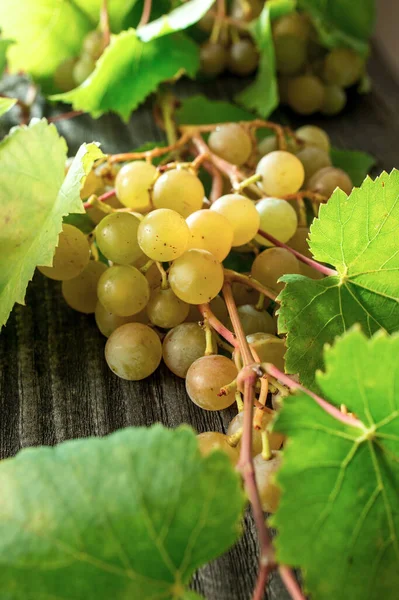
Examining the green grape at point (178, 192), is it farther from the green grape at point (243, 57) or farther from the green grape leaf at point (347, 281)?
the green grape at point (243, 57)

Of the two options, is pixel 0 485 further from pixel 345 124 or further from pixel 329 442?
pixel 345 124

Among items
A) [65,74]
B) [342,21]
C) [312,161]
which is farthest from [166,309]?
[342,21]

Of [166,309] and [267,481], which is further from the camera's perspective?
[166,309]

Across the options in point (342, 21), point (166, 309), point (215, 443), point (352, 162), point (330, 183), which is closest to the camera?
point (215, 443)

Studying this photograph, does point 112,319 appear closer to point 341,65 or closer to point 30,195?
point 30,195

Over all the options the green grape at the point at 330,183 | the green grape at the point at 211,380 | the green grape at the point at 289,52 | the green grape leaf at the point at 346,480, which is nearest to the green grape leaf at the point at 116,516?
the green grape leaf at the point at 346,480

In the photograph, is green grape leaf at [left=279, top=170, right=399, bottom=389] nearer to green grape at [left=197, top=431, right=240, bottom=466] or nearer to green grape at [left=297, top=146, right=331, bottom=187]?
green grape at [left=197, top=431, right=240, bottom=466]
